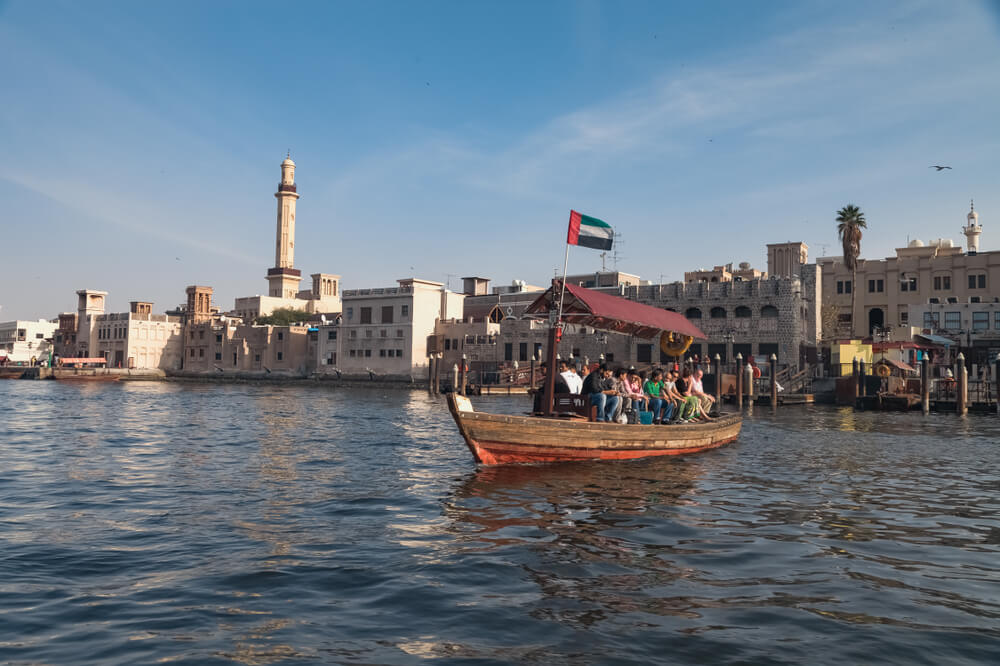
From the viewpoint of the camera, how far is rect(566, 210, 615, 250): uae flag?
16.7 m

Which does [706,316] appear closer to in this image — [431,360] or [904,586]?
[431,360]

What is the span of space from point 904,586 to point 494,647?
15.6 feet

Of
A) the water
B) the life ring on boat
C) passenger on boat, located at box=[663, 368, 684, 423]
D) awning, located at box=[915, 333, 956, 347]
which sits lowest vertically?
the water

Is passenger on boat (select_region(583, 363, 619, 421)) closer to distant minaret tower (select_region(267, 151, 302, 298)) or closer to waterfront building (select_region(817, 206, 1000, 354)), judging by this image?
waterfront building (select_region(817, 206, 1000, 354))

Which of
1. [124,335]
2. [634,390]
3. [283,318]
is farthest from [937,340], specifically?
[124,335]

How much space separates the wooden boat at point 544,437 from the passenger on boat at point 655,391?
1.15 m

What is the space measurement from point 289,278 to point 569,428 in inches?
4372

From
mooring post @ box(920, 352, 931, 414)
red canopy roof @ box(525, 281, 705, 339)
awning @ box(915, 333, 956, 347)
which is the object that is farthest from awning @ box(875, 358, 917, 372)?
red canopy roof @ box(525, 281, 705, 339)

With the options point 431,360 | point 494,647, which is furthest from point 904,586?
point 431,360

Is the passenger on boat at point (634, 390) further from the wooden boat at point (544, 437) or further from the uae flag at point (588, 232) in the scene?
the uae flag at point (588, 232)

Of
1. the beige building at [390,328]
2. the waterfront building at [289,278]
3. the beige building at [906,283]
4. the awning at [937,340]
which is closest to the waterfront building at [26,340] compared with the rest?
the waterfront building at [289,278]

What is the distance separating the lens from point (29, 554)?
8.83 metres

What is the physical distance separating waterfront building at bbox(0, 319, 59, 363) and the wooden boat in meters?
124

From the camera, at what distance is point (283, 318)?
102688mm
